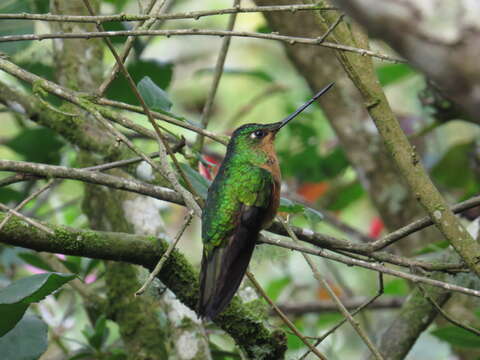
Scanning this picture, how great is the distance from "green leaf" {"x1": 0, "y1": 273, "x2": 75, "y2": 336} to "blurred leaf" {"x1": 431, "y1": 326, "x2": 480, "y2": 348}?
4.16 ft

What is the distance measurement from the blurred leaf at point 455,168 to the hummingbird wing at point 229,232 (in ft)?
7.51

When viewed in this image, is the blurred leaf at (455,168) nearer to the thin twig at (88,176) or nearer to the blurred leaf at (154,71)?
the blurred leaf at (154,71)

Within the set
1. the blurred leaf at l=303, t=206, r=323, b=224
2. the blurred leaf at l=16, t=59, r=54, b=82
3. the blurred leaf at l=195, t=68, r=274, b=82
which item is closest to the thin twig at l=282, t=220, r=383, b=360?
the blurred leaf at l=303, t=206, r=323, b=224

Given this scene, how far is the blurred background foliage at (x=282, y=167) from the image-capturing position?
304 cm

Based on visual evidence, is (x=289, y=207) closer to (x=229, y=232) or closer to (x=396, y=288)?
(x=229, y=232)

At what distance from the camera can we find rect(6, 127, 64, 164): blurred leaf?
12.0 ft

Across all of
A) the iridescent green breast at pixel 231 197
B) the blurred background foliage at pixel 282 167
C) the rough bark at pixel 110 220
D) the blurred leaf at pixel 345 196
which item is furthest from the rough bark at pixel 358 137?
the iridescent green breast at pixel 231 197

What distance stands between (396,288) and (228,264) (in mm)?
2374

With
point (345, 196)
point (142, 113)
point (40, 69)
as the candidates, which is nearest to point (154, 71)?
point (40, 69)

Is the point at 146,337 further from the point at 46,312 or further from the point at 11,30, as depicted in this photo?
the point at 11,30

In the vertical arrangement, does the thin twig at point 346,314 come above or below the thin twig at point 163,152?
below

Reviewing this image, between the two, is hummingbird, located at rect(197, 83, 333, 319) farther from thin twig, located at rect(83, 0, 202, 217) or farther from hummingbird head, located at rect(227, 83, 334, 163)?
thin twig, located at rect(83, 0, 202, 217)

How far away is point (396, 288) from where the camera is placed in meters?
4.25

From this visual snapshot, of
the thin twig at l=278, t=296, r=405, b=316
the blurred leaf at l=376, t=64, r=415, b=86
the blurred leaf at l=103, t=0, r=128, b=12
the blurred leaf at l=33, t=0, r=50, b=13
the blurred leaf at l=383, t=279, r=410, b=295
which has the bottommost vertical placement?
the thin twig at l=278, t=296, r=405, b=316
